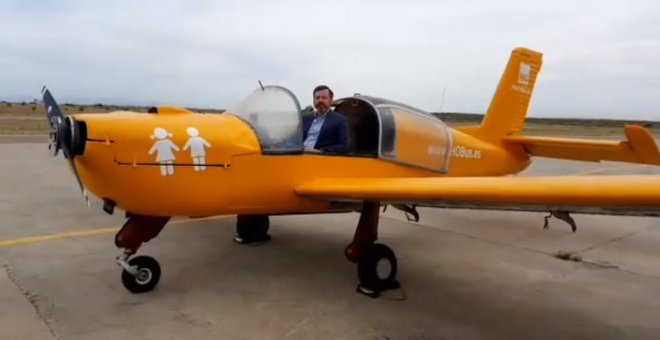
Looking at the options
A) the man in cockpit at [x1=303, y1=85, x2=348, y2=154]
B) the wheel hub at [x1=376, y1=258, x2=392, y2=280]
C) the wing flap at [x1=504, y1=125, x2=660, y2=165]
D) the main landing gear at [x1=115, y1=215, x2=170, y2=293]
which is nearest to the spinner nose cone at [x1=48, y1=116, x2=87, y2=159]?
the main landing gear at [x1=115, y1=215, x2=170, y2=293]

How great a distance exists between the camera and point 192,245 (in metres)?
5.99

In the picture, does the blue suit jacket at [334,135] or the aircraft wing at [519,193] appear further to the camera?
the blue suit jacket at [334,135]

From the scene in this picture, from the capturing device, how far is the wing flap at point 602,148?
5.06 metres

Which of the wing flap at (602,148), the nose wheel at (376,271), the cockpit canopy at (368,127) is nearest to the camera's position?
the nose wheel at (376,271)

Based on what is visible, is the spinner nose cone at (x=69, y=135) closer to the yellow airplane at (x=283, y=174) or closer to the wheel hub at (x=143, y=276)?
the yellow airplane at (x=283, y=174)

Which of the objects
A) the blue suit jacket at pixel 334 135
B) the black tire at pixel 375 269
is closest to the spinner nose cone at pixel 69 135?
the blue suit jacket at pixel 334 135

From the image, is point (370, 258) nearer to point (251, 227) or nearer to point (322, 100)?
point (322, 100)

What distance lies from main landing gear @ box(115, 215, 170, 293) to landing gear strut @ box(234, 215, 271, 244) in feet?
5.71

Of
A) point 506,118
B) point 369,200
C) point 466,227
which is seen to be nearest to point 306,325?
point 369,200

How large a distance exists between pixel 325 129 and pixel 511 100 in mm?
3724

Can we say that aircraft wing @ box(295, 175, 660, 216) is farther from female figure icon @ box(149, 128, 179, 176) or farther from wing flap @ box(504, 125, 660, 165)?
wing flap @ box(504, 125, 660, 165)

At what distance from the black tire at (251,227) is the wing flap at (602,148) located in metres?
3.76

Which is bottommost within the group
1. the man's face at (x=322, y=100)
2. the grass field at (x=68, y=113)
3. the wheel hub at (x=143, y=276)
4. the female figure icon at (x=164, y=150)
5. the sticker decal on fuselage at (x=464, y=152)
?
the grass field at (x=68, y=113)

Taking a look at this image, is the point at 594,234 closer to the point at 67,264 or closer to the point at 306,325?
the point at 306,325
